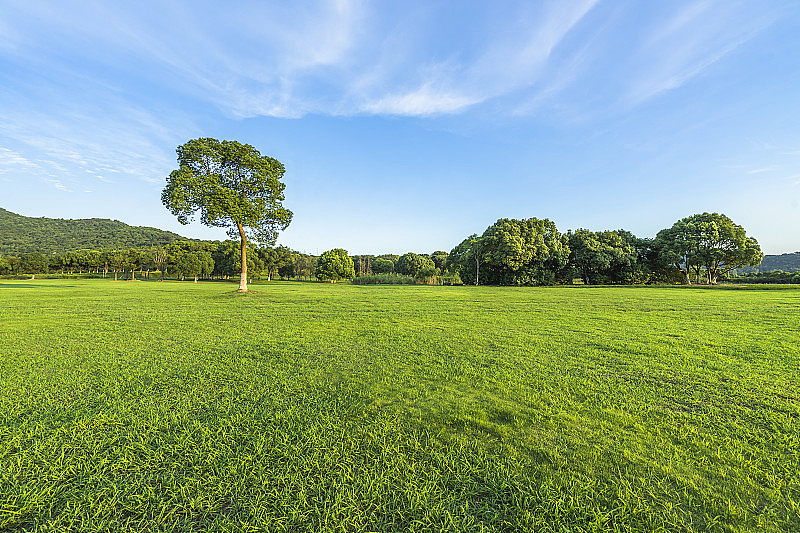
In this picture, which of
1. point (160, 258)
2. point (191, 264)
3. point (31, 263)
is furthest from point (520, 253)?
point (31, 263)

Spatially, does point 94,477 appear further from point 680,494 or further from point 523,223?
point 523,223

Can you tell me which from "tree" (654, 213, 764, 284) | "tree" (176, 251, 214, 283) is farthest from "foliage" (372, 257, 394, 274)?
"tree" (654, 213, 764, 284)

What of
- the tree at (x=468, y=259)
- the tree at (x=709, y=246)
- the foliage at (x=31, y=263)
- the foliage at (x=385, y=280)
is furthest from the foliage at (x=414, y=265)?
the foliage at (x=31, y=263)

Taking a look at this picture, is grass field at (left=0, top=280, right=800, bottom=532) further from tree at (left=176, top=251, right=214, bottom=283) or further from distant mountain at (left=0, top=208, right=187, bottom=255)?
distant mountain at (left=0, top=208, right=187, bottom=255)

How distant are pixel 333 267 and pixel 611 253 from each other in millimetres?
45929

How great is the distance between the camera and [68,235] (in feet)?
397

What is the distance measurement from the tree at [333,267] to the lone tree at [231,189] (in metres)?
A: 40.8

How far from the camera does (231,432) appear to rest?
9.74 ft

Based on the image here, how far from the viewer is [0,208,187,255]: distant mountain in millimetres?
106119

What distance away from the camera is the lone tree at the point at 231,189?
20.3 meters

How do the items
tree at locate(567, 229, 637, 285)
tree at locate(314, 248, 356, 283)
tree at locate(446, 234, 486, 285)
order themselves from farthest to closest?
tree at locate(314, 248, 356, 283)
tree at locate(446, 234, 486, 285)
tree at locate(567, 229, 637, 285)

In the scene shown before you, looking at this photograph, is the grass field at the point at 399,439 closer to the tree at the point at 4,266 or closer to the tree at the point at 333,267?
the tree at the point at 333,267

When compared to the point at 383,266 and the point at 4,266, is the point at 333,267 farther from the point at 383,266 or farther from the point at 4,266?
the point at 4,266

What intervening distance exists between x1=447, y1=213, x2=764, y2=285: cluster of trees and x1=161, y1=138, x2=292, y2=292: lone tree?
2825 centimetres
